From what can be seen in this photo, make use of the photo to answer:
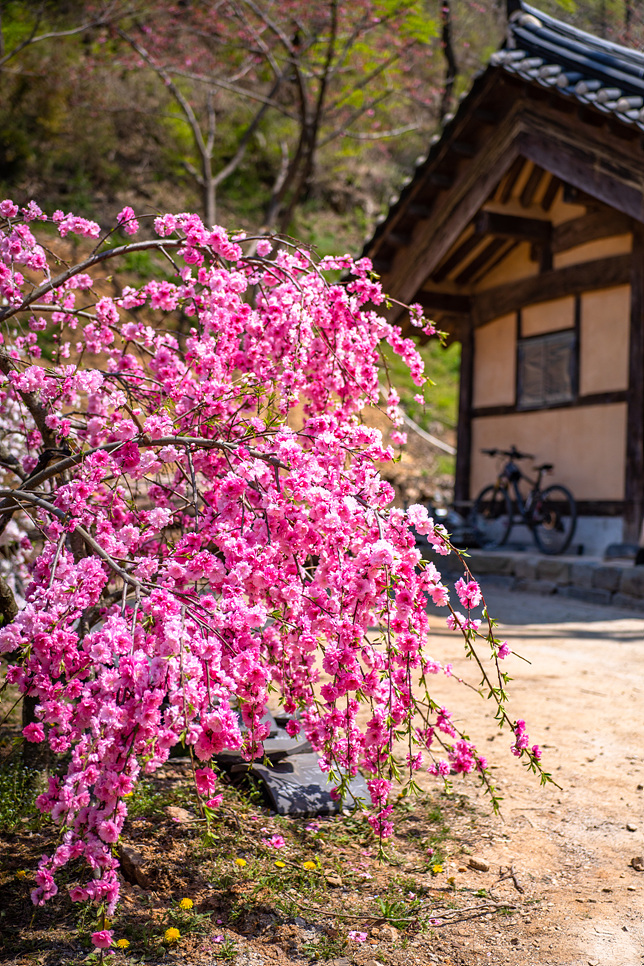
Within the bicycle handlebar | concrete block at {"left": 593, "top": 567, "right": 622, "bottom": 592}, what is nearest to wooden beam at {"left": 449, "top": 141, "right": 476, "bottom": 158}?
the bicycle handlebar

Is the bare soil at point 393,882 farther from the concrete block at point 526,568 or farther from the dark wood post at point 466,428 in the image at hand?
the dark wood post at point 466,428

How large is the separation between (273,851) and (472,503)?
26.9 feet

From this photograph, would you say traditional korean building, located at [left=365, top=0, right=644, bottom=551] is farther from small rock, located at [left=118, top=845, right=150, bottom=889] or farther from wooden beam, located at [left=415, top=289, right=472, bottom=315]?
small rock, located at [left=118, top=845, right=150, bottom=889]

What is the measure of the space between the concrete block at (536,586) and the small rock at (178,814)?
6.34 metres

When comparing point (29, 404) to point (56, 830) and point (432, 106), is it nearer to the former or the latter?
point (56, 830)

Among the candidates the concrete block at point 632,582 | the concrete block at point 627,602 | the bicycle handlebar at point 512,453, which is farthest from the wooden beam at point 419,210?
the concrete block at point 627,602

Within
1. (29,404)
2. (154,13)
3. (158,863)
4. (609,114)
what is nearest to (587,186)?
(609,114)

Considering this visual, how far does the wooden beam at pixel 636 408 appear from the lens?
8531 mm

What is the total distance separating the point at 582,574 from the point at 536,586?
67 cm

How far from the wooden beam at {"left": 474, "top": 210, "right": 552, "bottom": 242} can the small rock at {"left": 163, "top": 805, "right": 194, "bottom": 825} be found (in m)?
8.03

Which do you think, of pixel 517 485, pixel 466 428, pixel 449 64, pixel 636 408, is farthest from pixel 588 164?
pixel 449 64

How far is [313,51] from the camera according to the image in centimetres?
1590

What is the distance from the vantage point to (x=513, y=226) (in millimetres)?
9641

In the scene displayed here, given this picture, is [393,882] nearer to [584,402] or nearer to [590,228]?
[584,402]
